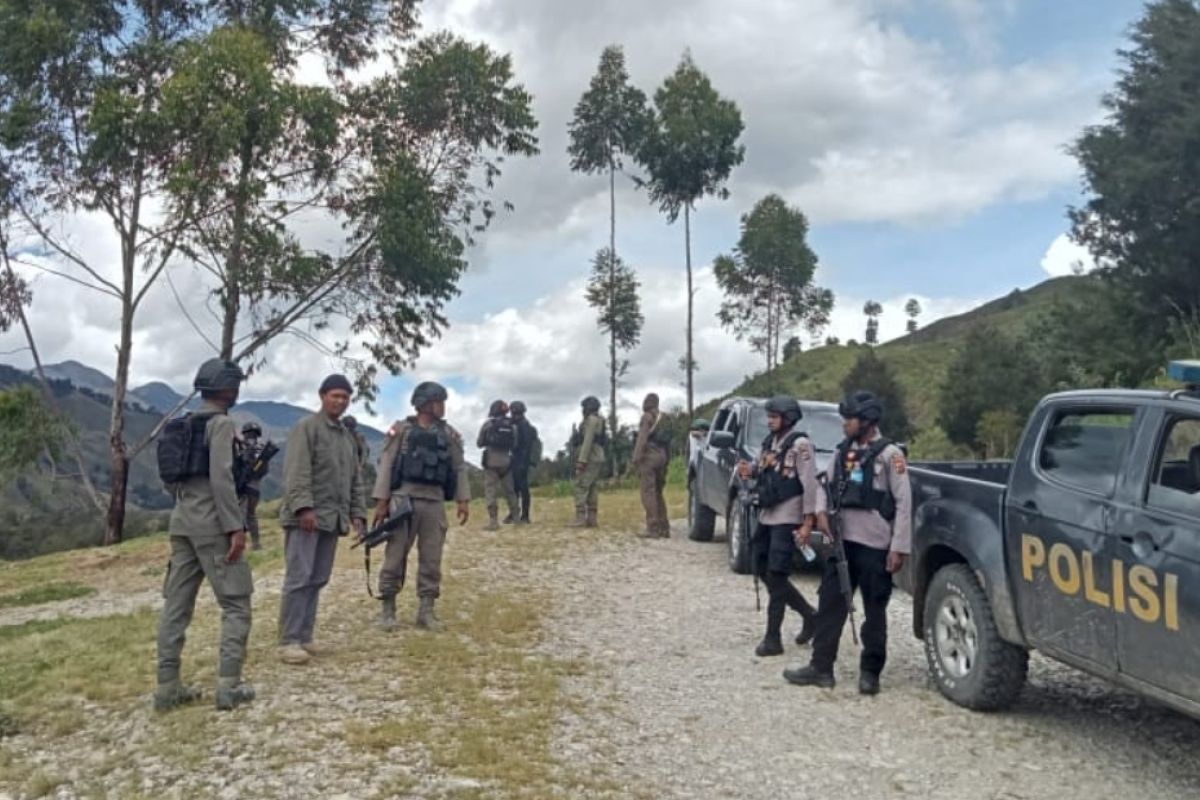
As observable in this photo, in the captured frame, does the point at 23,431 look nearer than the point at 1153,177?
Yes

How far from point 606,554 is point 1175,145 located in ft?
74.5

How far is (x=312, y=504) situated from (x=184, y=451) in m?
1.21

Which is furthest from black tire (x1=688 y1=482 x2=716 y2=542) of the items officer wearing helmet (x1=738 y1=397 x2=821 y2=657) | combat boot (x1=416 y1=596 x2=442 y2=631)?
officer wearing helmet (x1=738 y1=397 x2=821 y2=657)

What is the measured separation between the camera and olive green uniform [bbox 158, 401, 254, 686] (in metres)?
5.99

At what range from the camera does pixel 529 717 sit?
618cm

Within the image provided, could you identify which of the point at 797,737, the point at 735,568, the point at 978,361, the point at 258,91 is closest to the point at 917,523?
the point at 797,737

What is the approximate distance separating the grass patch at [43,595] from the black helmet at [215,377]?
365 inches

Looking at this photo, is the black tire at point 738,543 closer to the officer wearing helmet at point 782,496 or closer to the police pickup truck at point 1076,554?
the officer wearing helmet at point 782,496

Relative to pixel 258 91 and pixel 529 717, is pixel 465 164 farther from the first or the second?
pixel 529 717

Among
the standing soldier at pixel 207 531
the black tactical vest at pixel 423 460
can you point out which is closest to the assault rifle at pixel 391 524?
the black tactical vest at pixel 423 460

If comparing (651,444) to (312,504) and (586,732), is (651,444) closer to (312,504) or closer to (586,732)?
(312,504)

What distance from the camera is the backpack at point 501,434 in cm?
1532

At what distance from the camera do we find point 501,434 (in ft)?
50.3

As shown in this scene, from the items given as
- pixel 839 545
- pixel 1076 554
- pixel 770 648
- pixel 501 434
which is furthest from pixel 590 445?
pixel 1076 554
